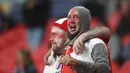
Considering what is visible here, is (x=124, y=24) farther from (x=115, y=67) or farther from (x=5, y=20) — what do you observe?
(x=5, y=20)

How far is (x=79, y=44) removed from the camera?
17.5ft

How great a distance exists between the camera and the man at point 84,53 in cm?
512

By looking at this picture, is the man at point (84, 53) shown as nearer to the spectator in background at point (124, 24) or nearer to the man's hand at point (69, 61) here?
the man's hand at point (69, 61)

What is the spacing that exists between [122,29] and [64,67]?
22.4 feet

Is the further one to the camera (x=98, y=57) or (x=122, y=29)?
(x=122, y=29)

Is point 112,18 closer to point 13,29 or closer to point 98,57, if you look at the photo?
point 13,29

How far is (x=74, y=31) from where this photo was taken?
551 centimetres

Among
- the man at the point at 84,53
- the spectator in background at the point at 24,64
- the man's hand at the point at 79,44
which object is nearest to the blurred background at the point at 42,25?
the spectator in background at the point at 24,64

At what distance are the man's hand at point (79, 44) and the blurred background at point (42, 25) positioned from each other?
18.9ft

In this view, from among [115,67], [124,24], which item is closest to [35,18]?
[124,24]

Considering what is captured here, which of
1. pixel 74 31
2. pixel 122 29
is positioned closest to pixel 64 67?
pixel 74 31

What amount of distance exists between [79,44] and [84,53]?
9cm

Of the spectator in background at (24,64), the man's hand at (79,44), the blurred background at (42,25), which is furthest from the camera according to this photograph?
the blurred background at (42,25)

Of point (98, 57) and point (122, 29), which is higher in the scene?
point (98, 57)
